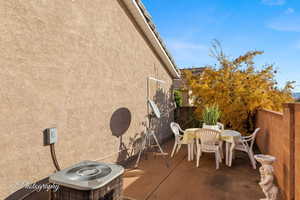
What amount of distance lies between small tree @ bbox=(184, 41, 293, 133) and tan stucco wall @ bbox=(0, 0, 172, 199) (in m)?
4.81

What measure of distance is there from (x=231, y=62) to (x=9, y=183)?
9141 mm

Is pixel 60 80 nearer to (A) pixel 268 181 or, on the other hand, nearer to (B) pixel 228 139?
(A) pixel 268 181

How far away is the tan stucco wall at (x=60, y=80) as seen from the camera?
2.43 metres

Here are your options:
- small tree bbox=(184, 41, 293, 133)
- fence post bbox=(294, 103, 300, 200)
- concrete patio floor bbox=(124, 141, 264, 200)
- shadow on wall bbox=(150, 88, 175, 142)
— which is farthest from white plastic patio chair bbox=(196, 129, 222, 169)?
small tree bbox=(184, 41, 293, 133)

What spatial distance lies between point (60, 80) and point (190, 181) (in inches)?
159

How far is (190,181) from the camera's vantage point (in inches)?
164

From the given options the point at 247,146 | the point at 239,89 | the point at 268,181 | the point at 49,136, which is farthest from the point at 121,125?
the point at 239,89

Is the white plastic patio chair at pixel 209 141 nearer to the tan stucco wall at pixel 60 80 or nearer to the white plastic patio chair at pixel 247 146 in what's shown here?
the white plastic patio chair at pixel 247 146

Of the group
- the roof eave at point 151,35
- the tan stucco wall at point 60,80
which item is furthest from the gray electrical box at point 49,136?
the roof eave at point 151,35

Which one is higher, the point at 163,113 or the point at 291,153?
the point at 163,113

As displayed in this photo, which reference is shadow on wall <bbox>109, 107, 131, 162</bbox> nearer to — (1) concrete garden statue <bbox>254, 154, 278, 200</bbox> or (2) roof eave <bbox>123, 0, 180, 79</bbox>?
(2) roof eave <bbox>123, 0, 180, 79</bbox>

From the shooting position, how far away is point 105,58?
14.5 feet

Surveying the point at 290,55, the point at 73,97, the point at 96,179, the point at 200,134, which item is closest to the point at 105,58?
the point at 73,97

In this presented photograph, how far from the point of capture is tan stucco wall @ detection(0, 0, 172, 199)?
7.98 feet
